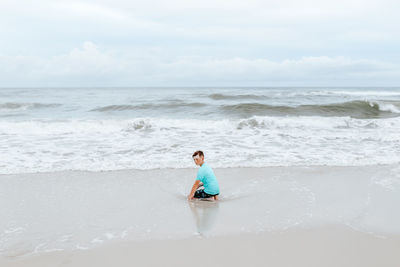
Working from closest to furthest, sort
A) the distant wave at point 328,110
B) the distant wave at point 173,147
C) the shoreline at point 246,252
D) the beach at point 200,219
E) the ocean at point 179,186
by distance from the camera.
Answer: the shoreline at point 246,252, the beach at point 200,219, the ocean at point 179,186, the distant wave at point 173,147, the distant wave at point 328,110

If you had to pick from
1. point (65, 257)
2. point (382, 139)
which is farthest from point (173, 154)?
point (382, 139)

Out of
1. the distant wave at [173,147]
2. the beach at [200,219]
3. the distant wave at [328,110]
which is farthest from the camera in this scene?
the distant wave at [328,110]

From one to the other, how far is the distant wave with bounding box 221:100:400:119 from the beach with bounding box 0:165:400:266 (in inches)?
525

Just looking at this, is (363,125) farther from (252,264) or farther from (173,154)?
(252,264)

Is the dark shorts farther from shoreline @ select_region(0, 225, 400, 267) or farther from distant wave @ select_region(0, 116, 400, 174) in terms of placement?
distant wave @ select_region(0, 116, 400, 174)

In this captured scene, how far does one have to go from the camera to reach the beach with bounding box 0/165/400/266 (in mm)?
3516

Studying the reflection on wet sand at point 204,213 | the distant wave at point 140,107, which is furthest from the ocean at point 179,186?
the distant wave at point 140,107

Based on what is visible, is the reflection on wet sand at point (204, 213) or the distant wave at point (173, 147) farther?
the distant wave at point (173, 147)

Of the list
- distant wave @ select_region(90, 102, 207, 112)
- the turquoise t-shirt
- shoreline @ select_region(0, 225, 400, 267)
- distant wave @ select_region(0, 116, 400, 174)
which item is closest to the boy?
the turquoise t-shirt

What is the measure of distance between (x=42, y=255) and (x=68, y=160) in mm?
4643

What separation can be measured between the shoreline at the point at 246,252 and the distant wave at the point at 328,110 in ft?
51.4

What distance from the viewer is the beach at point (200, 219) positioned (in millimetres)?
3516

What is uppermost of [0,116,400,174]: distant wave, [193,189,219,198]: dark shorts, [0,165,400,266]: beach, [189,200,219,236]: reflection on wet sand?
[0,116,400,174]: distant wave

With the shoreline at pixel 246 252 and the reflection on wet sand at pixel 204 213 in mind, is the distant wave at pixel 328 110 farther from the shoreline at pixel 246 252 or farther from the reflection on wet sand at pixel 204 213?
the shoreline at pixel 246 252
